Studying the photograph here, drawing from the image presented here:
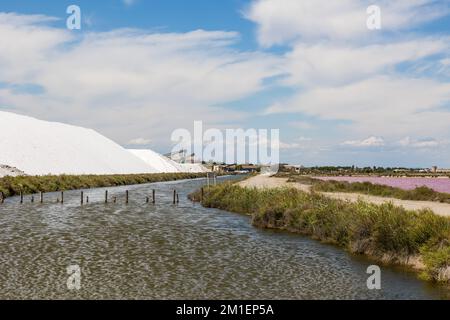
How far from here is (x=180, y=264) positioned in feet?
54.7

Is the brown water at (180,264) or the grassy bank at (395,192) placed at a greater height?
the grassy bank at (395,192)

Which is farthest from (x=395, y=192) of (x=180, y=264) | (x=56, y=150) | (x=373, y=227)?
(x=56, y=150)

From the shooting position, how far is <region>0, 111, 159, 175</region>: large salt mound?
85.9 metres

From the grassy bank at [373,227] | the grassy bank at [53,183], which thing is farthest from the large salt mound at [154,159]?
the grassy bank at [373,227]

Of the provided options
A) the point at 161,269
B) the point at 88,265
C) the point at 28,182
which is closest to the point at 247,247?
the point at 161,269

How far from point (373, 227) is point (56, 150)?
91.2 metres

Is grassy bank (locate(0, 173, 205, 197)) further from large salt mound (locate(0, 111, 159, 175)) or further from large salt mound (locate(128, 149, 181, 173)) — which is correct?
large salt mound (locate(128, 149, 181, 173))

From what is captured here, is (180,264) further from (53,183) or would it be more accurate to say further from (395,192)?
(53,183)

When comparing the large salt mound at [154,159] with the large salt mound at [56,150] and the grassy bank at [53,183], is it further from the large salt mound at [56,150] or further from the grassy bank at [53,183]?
the grassy bank at [53,183]

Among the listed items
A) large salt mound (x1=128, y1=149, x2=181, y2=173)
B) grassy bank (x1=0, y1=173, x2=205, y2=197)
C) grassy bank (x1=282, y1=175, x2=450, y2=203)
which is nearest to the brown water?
grassy bank (x1=282, y1=175, x2=450, y2=203)

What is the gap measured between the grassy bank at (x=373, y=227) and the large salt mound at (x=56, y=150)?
64046mm

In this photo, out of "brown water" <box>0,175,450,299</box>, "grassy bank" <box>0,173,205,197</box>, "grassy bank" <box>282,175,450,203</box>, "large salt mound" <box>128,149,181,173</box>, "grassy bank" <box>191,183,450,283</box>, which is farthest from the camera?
"large salt mound" <box>128,149,181,173</box>

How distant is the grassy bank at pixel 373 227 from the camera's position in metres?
14.6

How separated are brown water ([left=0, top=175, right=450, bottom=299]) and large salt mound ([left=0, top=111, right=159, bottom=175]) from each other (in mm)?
62054
